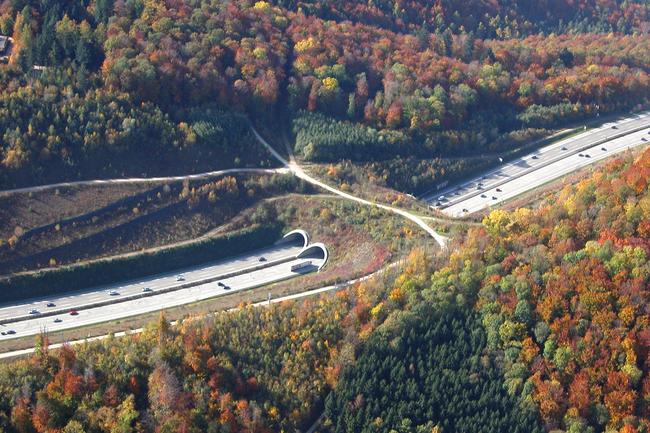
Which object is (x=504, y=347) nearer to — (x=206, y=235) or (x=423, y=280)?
(x=423, y=280)

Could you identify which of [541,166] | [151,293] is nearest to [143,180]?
[151,293]

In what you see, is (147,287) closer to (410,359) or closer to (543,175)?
(410,359)

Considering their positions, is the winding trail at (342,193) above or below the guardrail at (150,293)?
above

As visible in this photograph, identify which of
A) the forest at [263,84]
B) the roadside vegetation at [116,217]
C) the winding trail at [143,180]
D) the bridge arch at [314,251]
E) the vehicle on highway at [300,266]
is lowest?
the vehicle on highway at [300,266]

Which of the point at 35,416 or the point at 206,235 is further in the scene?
the point at 206,235

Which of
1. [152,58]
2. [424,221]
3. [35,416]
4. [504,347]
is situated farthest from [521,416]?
[152,58]

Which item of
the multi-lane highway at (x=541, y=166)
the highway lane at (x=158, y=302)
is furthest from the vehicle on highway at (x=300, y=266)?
the multi-lane highway at (x=541, y=166)

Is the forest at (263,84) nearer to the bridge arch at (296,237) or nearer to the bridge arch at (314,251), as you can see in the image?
the bridge arch at (296,237)
